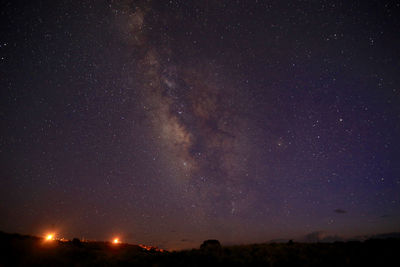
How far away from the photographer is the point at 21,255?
19.6 m

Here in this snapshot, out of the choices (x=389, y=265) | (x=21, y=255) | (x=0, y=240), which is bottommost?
(x=389, y=265)

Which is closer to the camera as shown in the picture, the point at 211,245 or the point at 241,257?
the point at 241,257

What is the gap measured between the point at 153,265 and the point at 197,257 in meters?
3.36

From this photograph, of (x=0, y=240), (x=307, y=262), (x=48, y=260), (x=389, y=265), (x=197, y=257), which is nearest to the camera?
(x=389, y=265)

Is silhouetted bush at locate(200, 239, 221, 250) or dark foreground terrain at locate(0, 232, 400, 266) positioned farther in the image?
silhouetted bush at locate(200, 239, 221, 250)

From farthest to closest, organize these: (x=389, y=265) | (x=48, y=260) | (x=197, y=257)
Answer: (x=48, y=260), (x=197, y=257), (x=389, y=265)

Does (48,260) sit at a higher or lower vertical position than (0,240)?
lower

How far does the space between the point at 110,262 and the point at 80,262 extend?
130 inches

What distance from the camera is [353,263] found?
12.8m

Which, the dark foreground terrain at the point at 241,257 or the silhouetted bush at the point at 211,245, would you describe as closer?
the dark foreground terrain at the point at 241,257

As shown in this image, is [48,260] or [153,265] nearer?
[153,265]

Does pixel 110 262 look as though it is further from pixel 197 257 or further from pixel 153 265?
pixel 197 257

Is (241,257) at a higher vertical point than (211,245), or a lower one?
lower

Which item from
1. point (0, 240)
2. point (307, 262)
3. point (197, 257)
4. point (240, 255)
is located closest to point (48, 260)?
point (0, 240)
